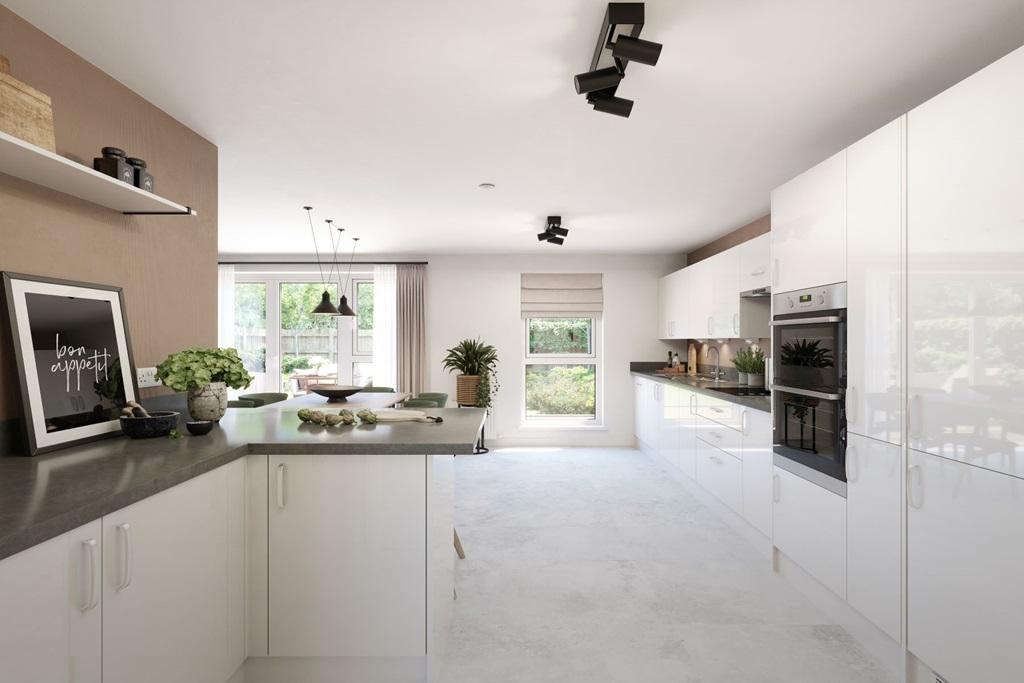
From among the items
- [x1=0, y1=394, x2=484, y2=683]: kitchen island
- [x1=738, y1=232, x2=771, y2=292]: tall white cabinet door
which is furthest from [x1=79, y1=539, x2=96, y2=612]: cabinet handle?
[x1=738, y1=232, x2=771, y2=292]: tall white cabinet door

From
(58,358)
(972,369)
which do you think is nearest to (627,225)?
(972,369)

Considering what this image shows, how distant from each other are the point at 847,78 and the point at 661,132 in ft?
2.93

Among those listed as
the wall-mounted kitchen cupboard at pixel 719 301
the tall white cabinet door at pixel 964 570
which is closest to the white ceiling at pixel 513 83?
the wall-mounted kitchen cupboard at pixel 719 301

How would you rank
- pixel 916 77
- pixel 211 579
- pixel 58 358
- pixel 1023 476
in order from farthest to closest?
pixel 916 77 < pixel 58 358 < pixel 211 579 < pixel 1023 476

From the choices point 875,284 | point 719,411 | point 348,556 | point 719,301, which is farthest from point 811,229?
point 348,556

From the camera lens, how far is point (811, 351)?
2.81 m

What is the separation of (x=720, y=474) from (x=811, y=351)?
1.70 metres

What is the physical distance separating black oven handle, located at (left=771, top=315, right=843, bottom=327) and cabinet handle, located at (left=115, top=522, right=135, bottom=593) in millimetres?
2815

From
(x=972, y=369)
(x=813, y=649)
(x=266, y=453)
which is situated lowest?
(x=813, y=649)

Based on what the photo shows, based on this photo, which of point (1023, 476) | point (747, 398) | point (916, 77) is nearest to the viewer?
point (1023, 476)

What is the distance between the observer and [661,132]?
299 cm

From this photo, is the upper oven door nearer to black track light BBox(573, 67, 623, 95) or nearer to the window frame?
black track light BBox(573, 67, 623, 95)

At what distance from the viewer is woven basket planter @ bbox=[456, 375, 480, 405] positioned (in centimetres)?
661

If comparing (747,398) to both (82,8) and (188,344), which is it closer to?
(188,344)
